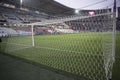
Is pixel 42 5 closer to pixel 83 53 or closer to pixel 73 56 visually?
pixel 83 53

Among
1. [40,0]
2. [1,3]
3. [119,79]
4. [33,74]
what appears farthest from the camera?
[40,0]

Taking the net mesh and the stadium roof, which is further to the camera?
the stadium roof

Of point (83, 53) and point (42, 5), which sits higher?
point (42, 5)

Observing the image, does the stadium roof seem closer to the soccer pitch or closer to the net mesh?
the soccer pitch

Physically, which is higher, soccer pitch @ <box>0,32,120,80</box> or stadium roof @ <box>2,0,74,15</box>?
stadium roof @ <box>2,0,74,15</box>

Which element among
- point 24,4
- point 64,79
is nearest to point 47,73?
point 64,79

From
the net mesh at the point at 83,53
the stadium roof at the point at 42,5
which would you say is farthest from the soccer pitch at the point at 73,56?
the stadium roof at the point at 42,5

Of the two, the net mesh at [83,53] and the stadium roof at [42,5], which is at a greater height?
the stadium roof at [42,5]

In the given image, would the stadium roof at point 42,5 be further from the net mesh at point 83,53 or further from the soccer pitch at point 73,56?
the net mesh at point 83,53

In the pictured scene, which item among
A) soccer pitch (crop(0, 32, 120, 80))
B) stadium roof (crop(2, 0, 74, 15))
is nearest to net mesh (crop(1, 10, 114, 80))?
soccer pitch (crop(0, 32, 120, 80))

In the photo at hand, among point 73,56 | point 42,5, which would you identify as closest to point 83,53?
point 73,56

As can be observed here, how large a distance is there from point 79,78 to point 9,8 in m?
27.6

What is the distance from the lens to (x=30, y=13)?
98.7 feet

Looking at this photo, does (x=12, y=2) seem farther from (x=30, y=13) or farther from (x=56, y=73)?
(x=56, y=73)
